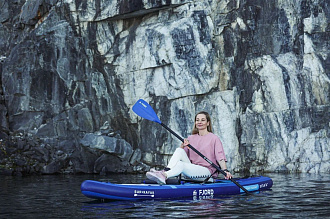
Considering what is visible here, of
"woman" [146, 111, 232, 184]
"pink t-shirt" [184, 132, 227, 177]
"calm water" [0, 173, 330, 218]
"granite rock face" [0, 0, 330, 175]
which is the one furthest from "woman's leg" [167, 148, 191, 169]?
"granite rock face" [0, 0, 330, 175]

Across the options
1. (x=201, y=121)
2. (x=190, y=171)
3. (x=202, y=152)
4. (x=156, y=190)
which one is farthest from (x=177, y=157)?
(x=201, y=121)

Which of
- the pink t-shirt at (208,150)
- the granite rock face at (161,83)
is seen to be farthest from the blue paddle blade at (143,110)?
the granite rock face at (161,83)

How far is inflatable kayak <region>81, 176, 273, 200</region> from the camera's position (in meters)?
7.74

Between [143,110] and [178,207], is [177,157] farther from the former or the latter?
[143,110]

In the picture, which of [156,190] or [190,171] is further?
[190,171]

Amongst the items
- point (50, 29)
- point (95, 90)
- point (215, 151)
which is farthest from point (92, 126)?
point (215, 151)

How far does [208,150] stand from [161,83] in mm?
10772

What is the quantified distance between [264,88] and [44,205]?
40.7ft

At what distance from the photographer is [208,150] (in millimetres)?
9094

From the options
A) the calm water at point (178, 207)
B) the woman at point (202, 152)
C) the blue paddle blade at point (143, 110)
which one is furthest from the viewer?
the blue paddle blade at point (143, 110)

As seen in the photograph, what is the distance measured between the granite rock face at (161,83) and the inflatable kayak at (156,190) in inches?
364

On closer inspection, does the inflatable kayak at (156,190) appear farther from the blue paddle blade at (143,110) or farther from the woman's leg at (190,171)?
the blue paddle blade at (143,110)

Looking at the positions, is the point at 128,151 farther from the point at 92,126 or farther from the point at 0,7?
the point at 0,7

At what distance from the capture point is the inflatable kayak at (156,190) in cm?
774
